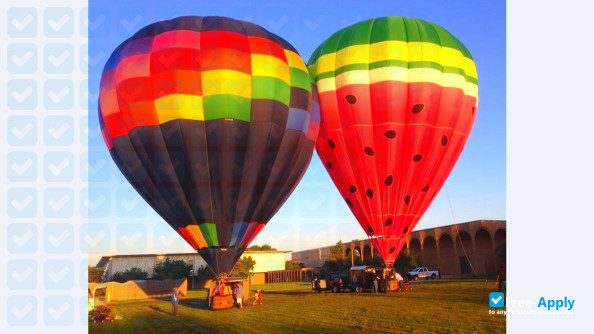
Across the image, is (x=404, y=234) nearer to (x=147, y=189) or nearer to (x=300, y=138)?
(x=300, y=138)

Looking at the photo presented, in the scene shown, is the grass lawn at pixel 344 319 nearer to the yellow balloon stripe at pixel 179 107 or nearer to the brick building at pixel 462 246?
the yellow balloon stripe at pixel 179 107

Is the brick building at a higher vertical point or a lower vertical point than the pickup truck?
higher

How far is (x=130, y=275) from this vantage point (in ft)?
146

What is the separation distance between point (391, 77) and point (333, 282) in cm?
1006

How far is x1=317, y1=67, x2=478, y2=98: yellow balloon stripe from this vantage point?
18.1 m

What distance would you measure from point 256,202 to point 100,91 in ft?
18.8

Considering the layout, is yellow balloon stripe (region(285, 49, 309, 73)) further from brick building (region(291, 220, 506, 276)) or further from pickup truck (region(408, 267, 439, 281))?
pickup truck (region(408, 267, 439, 281))

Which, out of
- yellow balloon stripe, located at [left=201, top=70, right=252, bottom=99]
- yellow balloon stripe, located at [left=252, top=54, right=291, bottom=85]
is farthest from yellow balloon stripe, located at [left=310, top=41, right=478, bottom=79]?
yellow balloon stripe, located at [left=201, top=70, right=252, bottom=99]

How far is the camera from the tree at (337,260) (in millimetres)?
41500

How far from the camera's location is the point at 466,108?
19266 mm

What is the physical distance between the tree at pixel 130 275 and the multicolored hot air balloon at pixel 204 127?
31.7 meters

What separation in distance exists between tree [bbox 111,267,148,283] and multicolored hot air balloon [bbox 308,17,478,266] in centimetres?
3070

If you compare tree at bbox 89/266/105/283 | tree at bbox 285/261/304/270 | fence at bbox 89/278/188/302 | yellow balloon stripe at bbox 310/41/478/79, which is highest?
yellow balloon stripe at bbox 310/41/478/79

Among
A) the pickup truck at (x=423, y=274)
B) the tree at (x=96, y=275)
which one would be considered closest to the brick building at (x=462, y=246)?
the pickup truck at (x=423, y=274)
